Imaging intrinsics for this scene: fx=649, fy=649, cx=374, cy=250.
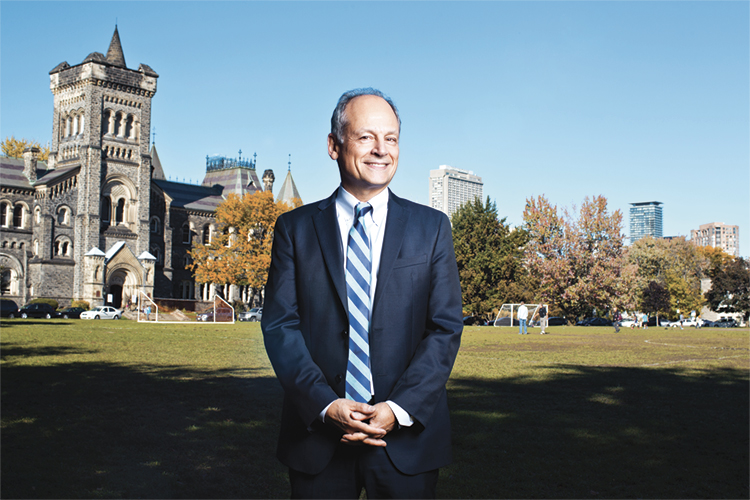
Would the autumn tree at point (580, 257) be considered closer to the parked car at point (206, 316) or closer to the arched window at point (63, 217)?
the parked car at point (206, 316)

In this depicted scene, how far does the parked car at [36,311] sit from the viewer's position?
5062 cm

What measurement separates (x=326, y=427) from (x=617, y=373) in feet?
44.0

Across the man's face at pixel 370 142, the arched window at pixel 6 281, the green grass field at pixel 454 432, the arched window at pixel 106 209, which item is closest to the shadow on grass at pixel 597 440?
the green grass field at pixel 454 432

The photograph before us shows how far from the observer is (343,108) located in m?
3.14

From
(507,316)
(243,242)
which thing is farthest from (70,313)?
(507,316)

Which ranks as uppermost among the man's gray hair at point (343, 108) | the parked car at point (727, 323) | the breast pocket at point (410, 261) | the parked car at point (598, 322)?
the man's gray hair at point (343, 108)

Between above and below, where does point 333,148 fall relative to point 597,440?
above

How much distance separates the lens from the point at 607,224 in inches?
2101

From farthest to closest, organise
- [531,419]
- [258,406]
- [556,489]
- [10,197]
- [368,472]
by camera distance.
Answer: [10,197]
[258,406]
[531,419]
[556,489]
[368,472]

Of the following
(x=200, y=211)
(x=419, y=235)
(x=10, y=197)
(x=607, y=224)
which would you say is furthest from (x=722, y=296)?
(x=419, y=235)

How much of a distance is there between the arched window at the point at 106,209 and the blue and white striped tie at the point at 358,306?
218ft

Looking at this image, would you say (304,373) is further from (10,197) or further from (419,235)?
(10,197)

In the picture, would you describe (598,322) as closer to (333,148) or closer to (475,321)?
(475,321)

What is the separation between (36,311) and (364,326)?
180ft
